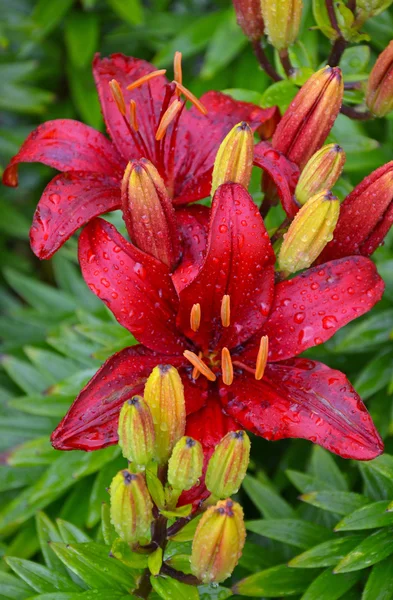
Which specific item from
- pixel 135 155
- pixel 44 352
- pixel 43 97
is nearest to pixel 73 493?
pixel 44 352

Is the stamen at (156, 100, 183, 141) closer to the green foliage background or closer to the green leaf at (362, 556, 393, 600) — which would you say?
the green foliage background

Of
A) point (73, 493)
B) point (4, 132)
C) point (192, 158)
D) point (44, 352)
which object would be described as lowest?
point (73, 493)

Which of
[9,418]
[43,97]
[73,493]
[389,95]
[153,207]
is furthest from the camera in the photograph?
[43,97]

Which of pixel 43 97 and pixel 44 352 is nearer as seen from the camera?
pixel 44 352

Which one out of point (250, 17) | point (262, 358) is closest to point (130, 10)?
point (250, 17)

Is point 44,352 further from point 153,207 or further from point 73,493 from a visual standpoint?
point 153,207

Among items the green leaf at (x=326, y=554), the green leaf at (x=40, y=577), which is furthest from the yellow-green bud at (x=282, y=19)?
the green leaf at (x=40, y=577)
